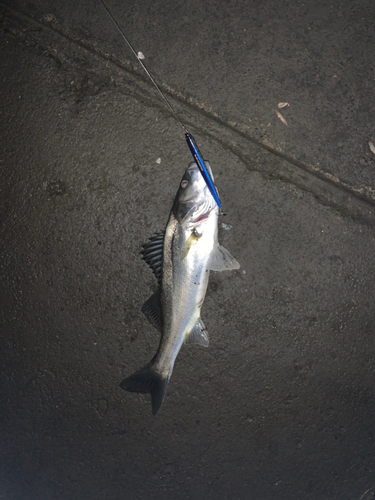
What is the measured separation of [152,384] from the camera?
9.58 feet

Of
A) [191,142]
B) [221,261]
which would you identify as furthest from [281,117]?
[221,261]

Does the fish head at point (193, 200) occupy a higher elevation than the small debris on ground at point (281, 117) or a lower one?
lower

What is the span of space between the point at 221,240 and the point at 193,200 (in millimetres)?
661

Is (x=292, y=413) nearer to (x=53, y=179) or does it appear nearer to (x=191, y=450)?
(x=191, y=450)

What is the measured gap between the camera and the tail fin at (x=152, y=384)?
2.90 metres

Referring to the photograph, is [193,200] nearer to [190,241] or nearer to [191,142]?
[190,241]

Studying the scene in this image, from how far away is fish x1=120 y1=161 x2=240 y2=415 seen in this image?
9.05 ft

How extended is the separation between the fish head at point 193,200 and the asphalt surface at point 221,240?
558 mm

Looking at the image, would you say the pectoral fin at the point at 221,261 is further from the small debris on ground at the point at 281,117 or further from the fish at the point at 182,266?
the small debris on ground at the point at 281,117

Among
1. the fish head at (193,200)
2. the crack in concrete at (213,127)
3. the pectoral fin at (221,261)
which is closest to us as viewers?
the fish head at (193,200)

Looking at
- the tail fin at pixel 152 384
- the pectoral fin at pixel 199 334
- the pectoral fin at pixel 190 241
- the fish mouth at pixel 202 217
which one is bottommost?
the tail fin at pixel 152 384

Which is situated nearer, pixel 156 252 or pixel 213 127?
pixel 156 252

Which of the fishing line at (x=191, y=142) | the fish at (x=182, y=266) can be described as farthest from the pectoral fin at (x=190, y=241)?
the fishing line at (x=191, y=142)

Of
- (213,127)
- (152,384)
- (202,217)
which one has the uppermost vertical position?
(213,127)
